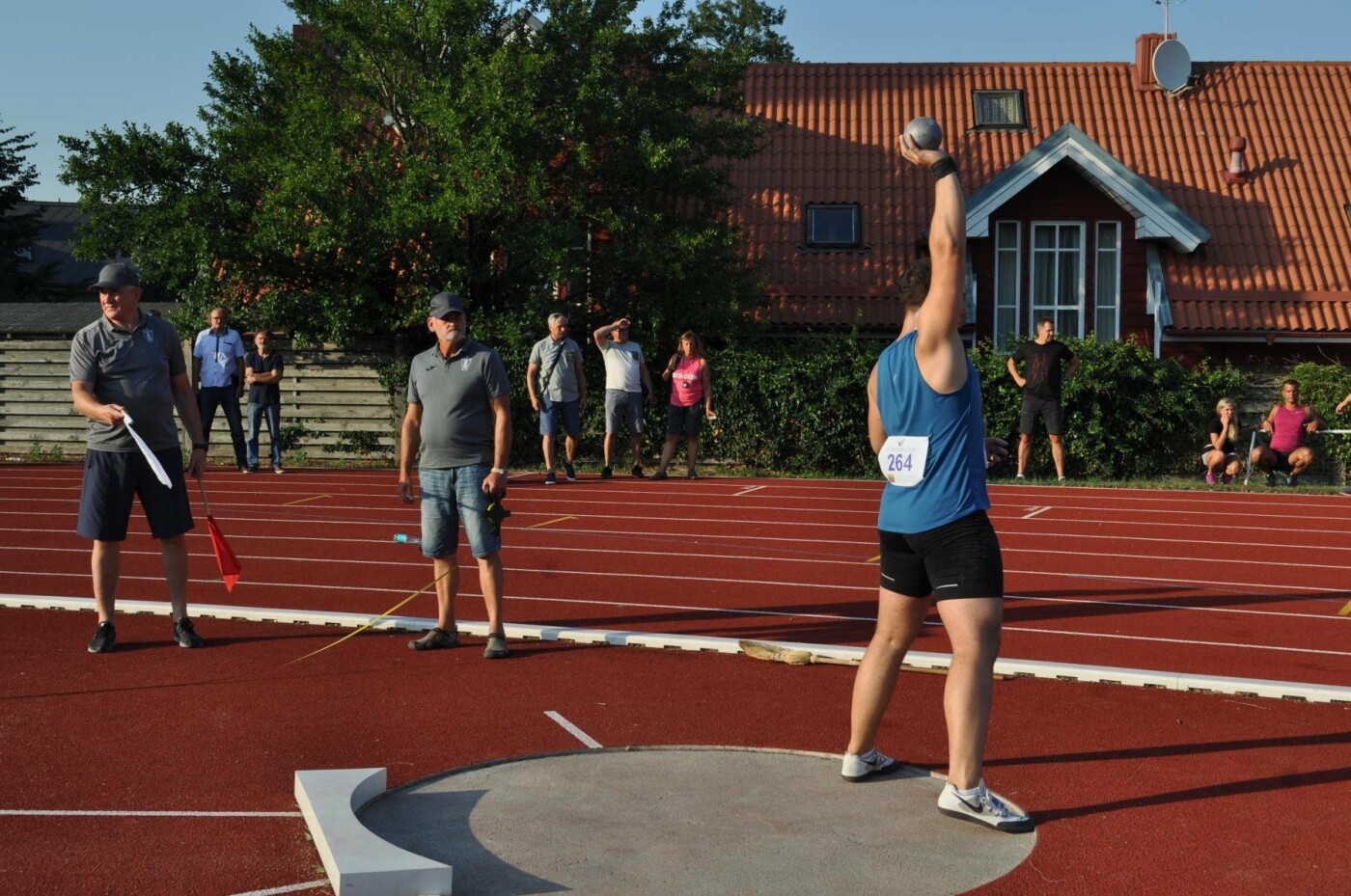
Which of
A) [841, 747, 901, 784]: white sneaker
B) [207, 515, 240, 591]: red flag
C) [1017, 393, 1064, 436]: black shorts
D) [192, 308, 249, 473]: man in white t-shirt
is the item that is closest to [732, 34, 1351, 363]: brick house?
[1017, 393, 1064, 436]: black shorts

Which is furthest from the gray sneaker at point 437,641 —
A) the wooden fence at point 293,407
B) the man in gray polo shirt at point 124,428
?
the wooden fence at point 293,407

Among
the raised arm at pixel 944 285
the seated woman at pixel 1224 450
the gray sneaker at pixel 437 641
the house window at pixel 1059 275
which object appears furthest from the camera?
the house window at pixel 1059 275

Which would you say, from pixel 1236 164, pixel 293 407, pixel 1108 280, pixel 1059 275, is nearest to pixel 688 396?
pixel 293 407

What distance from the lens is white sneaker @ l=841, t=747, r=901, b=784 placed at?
5.74 metres

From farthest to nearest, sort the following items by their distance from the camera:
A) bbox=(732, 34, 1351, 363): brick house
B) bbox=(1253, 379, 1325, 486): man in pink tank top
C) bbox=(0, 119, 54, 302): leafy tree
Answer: bbox=(0, 119, 54, 302): leafy tree < bbox=(732, 34, 1351, 363): brick house < bbox=(1253, 379, 1325, 486): man in pink tank top

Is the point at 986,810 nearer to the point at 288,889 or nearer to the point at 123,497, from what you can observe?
the point at 288,889

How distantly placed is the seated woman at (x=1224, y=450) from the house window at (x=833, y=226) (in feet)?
29.6

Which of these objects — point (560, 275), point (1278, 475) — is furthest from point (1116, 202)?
point (560, 275)

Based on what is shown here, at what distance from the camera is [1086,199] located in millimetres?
25547

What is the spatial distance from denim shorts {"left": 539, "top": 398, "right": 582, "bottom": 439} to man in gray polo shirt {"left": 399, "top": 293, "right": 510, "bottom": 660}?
8984mm

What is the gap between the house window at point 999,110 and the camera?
28.8 metres

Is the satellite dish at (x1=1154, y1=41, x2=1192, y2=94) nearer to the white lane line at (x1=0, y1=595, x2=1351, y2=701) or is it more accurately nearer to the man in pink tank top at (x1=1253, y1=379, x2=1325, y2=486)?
the man in pink tank top at (x1=1253, y1=379, x2=1325, y2=486)

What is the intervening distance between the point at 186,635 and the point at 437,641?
1.36m

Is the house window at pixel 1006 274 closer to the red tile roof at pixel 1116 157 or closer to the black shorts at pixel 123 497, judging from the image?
the red tile roof at pixel 1116 157
